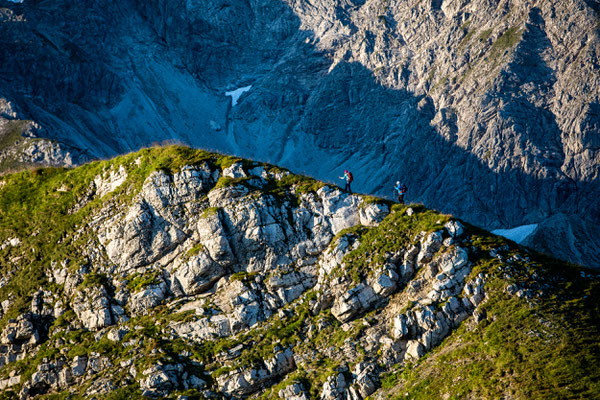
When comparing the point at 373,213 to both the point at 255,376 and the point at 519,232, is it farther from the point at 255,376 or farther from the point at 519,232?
the point at 519,232

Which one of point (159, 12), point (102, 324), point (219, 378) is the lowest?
point (219, 378)

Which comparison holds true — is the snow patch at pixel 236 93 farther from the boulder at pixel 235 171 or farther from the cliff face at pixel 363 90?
the boulder at pixel 235 171

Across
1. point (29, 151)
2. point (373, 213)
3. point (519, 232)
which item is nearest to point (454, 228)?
point (373, 213)

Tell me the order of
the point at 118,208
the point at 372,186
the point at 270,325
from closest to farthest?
the point at 270,325
the point at 118,208
the point at 372,186

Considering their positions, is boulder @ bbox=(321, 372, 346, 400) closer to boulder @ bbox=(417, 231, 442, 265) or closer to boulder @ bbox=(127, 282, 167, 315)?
boulder @ bbox=(417, 231, 442, 265)

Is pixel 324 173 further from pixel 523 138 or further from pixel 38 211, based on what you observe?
pixel 38 211

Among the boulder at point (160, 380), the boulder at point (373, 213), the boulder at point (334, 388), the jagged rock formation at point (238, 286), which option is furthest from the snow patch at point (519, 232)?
the boulder at point (160, 380)

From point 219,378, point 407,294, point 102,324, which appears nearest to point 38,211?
point 102,324
